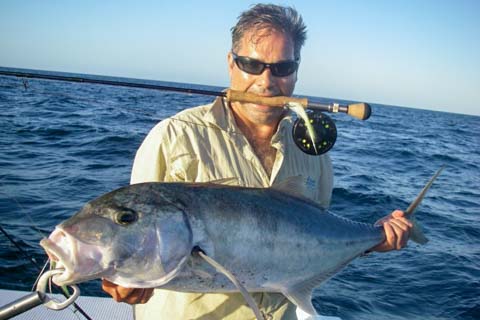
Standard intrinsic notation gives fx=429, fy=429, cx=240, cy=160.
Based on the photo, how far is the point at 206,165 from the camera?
2.95 m

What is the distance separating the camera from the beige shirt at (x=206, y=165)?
9.26 ft

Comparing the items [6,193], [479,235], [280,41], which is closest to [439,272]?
[479,235]

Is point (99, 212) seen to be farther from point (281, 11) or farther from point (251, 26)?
point (281, 11)

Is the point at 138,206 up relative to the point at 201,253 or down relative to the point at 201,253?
up

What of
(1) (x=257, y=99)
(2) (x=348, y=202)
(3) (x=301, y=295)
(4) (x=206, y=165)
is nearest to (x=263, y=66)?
(1) (x=257, y=99)

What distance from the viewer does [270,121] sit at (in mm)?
3312

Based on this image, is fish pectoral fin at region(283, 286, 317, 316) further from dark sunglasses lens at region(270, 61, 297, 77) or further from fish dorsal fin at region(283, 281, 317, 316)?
dark sunglasses lens at region(270, 61, 297, 77)

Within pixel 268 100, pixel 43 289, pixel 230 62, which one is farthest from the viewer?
pixel 230 62

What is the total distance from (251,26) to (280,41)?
247 millimetres

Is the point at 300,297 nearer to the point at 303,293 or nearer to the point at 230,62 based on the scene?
the point at 303,293

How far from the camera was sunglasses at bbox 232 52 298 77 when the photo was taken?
10.5 ft

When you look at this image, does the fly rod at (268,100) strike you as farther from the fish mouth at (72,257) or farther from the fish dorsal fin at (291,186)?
the fish mouth at (72,257)

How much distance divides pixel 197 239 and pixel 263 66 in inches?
60.4

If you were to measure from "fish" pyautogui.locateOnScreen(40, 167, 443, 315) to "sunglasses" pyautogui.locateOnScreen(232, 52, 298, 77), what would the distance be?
932mm
